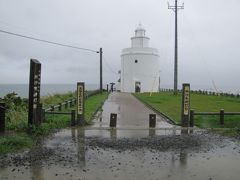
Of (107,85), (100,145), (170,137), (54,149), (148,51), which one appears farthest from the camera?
(107,85)

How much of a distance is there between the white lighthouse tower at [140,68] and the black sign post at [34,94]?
125 feet

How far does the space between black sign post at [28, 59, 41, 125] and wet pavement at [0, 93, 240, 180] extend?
3.09 feet

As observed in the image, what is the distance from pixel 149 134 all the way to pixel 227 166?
4794 mm

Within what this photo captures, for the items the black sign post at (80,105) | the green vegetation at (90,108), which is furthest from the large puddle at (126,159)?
the green vegetation at (90,108)

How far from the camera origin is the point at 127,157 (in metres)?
8.96

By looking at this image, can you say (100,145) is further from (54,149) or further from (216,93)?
(216,93)

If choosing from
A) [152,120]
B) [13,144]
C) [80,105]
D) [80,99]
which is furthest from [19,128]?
[152,120]

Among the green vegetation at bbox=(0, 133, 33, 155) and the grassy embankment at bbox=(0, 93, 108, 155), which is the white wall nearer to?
the grassy embankment at bbox=(0, 93, 108, 155)

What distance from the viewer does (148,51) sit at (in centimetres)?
5069

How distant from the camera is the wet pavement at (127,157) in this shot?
7.46 metres

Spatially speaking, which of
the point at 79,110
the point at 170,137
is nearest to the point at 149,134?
the point at 170,137

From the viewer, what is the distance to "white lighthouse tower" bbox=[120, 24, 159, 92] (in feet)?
Result: 165

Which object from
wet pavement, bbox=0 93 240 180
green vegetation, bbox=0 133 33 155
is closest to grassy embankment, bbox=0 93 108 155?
green vegetation, bbox=0 133 33 155

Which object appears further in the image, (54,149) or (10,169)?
(54,149)
